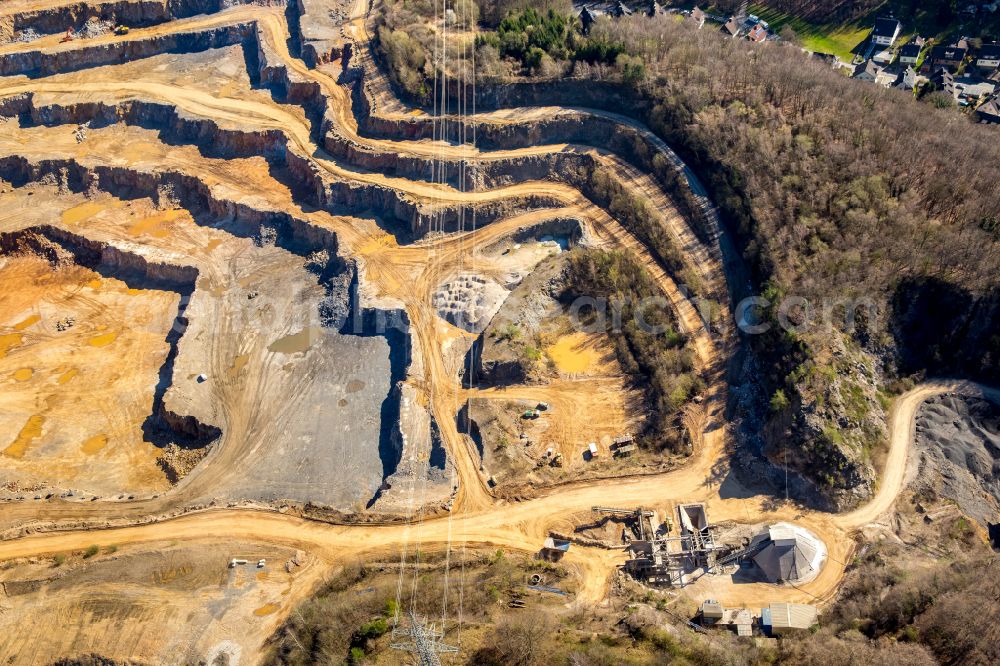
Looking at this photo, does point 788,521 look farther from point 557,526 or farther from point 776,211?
point 776,211

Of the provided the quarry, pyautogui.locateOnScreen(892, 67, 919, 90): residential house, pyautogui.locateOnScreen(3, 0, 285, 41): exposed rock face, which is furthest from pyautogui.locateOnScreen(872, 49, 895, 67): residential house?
pyautogui.locateOnScreen(3, 0, 285, 41): exposed rock face

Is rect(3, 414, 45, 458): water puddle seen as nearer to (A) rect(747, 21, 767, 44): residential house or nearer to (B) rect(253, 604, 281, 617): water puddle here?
(B) rect(253, 604, 281, 617): water puddle

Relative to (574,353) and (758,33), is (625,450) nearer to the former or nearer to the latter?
(574,353)

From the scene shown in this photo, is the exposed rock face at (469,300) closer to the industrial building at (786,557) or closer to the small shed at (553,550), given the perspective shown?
the small shed at (553,550)

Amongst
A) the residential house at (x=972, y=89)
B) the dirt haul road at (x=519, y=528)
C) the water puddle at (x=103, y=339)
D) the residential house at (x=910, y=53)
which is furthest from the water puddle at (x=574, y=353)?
the residential house at (x=910, y=53)


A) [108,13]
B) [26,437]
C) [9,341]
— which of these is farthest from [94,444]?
[108,13]
